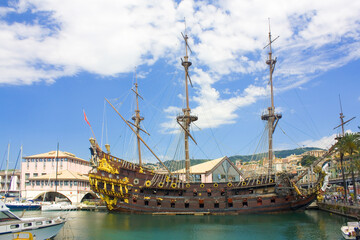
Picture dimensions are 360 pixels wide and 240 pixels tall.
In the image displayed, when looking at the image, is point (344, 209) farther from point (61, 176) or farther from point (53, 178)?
point (53, 178)

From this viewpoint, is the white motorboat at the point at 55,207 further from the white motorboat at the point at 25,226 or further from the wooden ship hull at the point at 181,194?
the white motorboat at the point at 25,226

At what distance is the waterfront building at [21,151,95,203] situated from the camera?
207 feet

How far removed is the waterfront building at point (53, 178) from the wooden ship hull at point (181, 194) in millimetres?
22452

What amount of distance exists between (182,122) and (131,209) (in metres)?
17.3

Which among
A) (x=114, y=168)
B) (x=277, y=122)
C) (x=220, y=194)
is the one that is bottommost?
(x=220, y=194)

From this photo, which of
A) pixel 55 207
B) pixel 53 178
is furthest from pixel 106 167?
pixel 53 178

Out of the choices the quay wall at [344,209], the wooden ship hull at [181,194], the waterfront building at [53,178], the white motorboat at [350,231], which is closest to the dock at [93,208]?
the waterfront building at [53,178]

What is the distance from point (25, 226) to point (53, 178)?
44.8 meters

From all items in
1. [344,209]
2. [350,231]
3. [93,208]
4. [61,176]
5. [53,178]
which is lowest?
[93,208]

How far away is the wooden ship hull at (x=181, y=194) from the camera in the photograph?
41.1 m

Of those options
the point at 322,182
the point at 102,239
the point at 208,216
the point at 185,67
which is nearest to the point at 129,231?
the point at 102,239

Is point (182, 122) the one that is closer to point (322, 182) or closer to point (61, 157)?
point (322, 182)

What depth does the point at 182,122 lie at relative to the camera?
51688 millimetres

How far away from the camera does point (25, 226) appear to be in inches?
856
